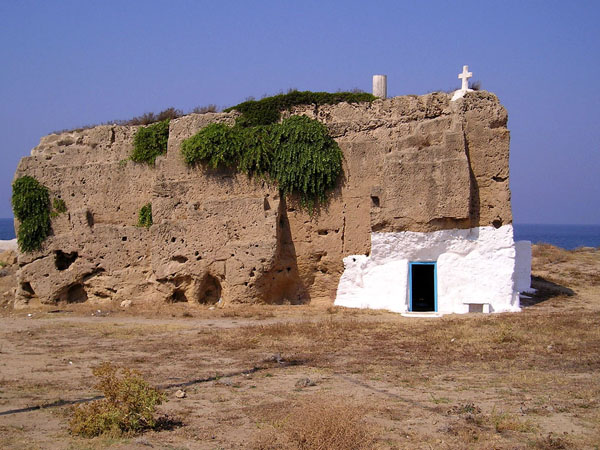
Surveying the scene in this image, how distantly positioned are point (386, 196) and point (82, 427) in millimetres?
11153

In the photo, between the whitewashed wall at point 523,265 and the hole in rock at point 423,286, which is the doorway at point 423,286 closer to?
the hole in rock at point 423,286

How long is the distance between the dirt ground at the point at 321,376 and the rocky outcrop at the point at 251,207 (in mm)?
1475

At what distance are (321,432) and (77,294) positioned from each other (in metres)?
14.6

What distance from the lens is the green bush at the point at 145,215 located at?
18.9m

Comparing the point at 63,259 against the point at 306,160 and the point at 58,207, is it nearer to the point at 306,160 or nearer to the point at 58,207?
the point at 58,207

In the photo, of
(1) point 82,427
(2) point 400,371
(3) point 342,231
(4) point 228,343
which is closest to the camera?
(1) point 82,427

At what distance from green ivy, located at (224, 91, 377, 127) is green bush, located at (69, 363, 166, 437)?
482 inches

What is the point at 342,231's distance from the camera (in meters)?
17.4

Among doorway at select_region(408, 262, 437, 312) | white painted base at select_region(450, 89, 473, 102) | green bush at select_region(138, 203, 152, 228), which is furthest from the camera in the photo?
doorway at select_region(408, 262, 437, 312)

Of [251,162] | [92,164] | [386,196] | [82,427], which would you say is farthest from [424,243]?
[82,427]

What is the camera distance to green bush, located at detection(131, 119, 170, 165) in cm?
1914

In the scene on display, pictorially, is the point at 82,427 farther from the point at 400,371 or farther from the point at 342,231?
the point at 342,231

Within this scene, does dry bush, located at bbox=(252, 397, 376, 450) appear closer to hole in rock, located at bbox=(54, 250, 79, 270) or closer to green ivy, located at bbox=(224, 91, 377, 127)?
green ivy, located at bbox=(224, 91, 377, 127)

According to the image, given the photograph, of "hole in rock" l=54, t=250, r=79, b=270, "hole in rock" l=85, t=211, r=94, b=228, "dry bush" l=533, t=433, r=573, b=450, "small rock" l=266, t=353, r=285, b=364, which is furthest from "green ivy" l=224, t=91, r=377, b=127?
"dry bush" l=533, t=433, r=573, b=450
